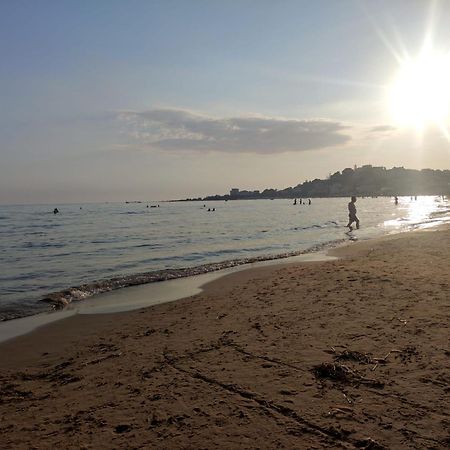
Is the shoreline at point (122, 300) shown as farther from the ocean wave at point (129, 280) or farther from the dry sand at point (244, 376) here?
the dry sand at point (244, 376)

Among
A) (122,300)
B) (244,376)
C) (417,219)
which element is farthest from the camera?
(417,219)

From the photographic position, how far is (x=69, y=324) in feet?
29.1

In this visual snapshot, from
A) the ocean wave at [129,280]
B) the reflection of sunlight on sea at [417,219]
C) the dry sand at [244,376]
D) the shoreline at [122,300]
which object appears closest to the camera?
the dry sand at [244,376]

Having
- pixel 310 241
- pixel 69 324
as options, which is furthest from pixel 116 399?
pixel 310 241

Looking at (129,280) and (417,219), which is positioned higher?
(417,219)

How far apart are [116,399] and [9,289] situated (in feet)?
33.7


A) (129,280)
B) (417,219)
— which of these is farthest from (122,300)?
(417,219)

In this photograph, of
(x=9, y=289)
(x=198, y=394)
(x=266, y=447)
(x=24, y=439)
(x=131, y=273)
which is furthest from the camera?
(x=131, y=273)

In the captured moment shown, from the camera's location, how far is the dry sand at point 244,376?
12.1ft

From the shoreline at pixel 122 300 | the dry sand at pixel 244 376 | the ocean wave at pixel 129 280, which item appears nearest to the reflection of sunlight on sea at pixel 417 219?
the ocean wave at pixel 129 280

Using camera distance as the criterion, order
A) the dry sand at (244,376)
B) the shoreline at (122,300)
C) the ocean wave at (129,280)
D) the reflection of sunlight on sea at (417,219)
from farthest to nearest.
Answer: the reflection of sunlight on sea at (417,219) < the ocean wave at (129,280) < the shoreline at (122,300) < the dry sand at (244,376)

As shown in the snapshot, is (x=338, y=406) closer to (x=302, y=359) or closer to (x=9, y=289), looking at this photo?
(x=302, y=359)

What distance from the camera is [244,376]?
194 inches

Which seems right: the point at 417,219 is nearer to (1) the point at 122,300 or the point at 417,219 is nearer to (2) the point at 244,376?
(1) the point at 122,300
